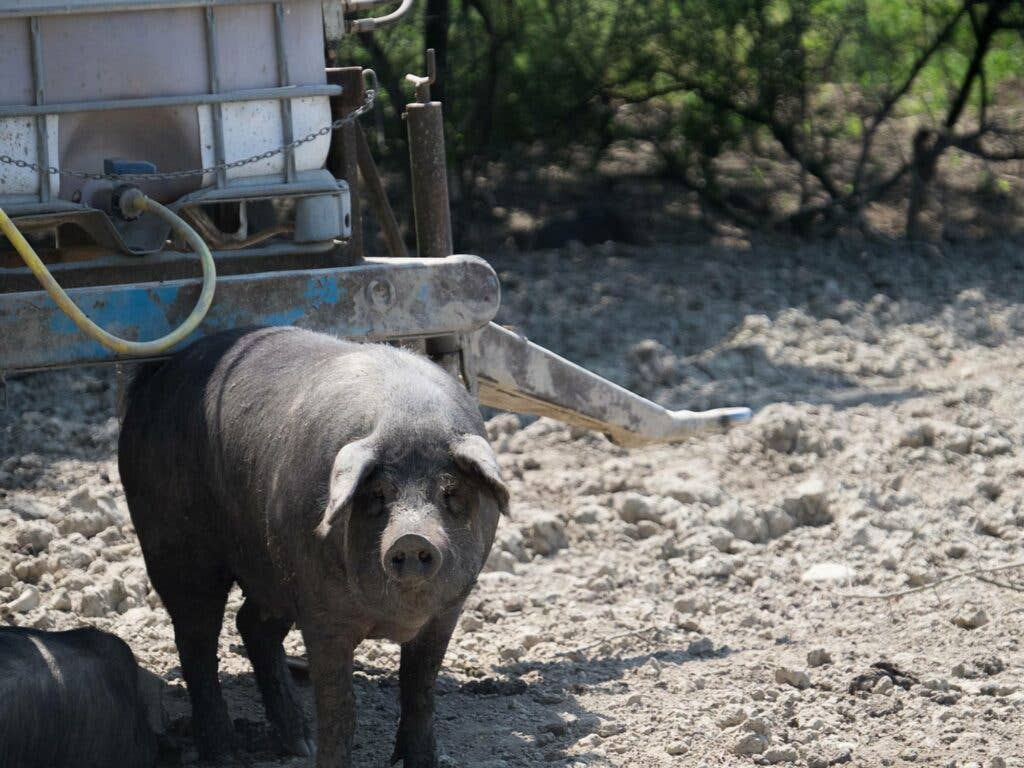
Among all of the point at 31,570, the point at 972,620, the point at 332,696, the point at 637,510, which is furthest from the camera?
the point at 637,510

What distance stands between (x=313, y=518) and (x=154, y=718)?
996mm

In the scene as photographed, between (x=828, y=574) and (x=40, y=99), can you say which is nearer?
(x=40, y=99)

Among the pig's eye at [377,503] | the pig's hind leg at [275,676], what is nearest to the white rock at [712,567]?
the pig's hind leg at [275,676]

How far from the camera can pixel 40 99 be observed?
437 cm

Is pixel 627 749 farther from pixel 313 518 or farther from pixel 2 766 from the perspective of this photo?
pixel 2 766

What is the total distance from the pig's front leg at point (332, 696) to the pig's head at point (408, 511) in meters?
0.23

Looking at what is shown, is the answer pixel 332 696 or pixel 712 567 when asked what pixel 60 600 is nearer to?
pixel 332 696

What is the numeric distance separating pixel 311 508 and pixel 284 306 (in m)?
0.94

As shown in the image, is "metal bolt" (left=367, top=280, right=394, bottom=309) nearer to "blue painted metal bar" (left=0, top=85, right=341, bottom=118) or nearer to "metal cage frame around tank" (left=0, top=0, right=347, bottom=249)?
"metal cage frame around tank" (left=0, top=0, right=347, bottom=249)

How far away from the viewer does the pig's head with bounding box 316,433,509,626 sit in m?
3.65

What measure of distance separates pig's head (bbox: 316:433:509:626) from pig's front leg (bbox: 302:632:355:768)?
228 mm

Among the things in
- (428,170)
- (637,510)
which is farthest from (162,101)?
(637,510)

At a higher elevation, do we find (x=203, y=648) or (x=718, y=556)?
(x=203, y=648)

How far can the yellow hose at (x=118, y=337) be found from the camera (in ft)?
13.4
